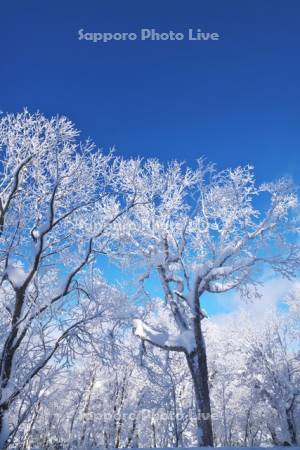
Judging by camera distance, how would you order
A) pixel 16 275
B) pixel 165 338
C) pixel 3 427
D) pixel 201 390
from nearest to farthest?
pixel 3 427, pixel 16 275, pixel 201 390, pixel 165 338

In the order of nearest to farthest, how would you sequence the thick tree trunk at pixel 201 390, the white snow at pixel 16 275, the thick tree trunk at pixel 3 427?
the thick tree trunk at pixel 3 427, the white snow at pixel 16 275, the thick tree trunk at pixel 201 390

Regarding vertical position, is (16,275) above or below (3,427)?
above

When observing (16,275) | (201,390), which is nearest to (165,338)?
(201,390)

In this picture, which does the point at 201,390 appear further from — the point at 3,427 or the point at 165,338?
the point at 3,427

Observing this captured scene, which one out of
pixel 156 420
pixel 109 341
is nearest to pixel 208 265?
pixel 109 341

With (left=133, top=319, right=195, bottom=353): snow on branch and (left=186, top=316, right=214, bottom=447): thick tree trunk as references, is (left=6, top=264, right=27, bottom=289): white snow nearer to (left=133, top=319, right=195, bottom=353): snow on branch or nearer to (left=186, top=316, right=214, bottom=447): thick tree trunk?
(left=133, top=319, right=195, bottom=353): snow on branch

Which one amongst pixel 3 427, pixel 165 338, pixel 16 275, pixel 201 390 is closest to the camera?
pixel 3 427

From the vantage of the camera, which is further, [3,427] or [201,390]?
[201,390]

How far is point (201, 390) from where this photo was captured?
8461 millimetres

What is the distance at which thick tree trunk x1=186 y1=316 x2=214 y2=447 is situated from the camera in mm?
7828

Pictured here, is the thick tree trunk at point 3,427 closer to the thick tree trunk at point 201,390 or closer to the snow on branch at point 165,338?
the snow on branch at point 165,338

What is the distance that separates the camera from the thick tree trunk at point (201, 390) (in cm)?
783

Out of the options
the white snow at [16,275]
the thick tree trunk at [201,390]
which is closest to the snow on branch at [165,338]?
the thick tree trunk at [201,390]

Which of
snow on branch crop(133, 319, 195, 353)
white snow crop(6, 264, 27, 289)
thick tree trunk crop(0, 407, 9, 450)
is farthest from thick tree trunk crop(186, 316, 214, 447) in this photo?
white snow crop(6, 264, 27, 289)
